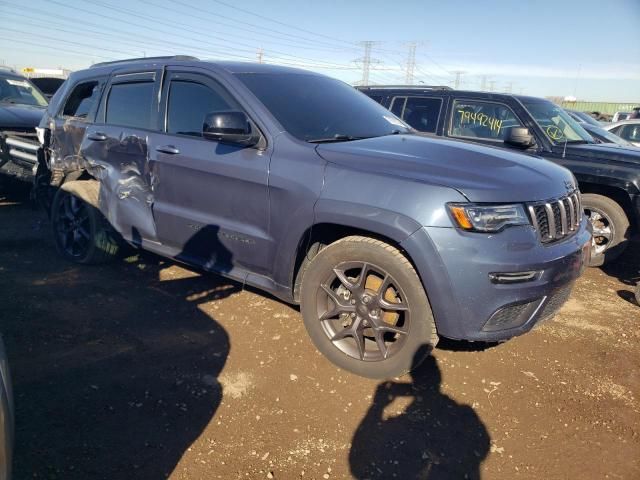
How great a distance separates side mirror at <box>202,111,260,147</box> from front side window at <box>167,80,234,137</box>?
0.41m

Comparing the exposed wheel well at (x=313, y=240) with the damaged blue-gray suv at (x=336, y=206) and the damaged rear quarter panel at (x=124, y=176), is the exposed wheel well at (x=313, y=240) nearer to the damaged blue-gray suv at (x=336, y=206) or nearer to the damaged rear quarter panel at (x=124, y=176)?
the damaged blue-gray suv at (x=336, y=206)

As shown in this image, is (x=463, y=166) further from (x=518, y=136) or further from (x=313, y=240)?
(x=518, y=136)

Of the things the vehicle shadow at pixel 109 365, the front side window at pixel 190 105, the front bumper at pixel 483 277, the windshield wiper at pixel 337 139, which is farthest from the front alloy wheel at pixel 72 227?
the front bumper at pixel 483 277

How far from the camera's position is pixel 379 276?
3014 millimetres

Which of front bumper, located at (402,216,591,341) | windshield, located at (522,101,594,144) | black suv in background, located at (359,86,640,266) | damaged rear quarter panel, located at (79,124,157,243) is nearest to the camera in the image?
front bumper, located at (402,216,591,341)

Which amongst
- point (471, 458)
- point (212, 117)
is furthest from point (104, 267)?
point (471, 458)

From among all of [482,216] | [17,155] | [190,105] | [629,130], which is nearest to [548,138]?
[482,216]

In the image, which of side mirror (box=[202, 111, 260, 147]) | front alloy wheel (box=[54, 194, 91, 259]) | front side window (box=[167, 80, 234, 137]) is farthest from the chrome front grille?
front alloy wheel (box=[54, 194, 91, 259])

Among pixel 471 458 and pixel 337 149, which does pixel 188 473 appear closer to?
pixel 471 458

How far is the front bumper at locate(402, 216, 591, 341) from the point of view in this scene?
2625 mm

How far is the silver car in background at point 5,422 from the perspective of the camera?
1.53m

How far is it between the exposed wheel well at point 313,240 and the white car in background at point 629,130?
32.4ft

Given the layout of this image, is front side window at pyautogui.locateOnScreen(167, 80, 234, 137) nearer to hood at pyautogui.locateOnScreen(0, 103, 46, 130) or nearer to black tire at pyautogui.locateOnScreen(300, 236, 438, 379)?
black tire at pyautogui.locateOnScreen(300, 236, 438, 379)

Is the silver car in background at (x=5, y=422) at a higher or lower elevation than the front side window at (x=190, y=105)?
lower
